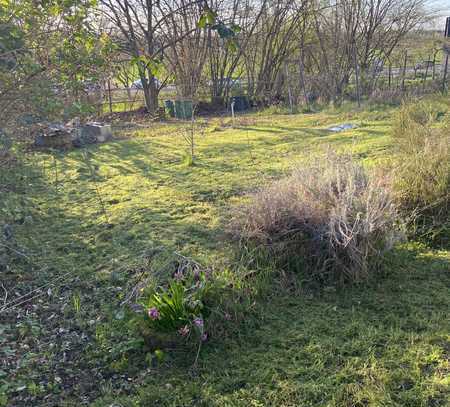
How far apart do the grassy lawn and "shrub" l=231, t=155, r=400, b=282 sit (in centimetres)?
16

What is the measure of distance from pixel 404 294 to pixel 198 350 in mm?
1358

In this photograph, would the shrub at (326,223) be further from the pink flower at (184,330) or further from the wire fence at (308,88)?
the wire fence at (308,88)

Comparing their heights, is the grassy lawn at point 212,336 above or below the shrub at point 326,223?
below

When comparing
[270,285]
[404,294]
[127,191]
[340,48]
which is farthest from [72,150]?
[340,48]

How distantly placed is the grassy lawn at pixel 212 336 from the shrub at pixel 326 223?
16cm

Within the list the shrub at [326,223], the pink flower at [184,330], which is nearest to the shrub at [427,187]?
the shrub at [326,223]

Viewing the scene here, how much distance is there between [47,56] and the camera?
9.60ft

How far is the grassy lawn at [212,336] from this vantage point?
205cm

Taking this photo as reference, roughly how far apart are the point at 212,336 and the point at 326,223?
111 cm

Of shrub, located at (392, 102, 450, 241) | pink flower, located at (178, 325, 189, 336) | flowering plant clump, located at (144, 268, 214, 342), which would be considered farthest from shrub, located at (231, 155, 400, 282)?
pink flower, located at (178, 325, 189, 336)

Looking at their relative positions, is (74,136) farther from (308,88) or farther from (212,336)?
(308,88)

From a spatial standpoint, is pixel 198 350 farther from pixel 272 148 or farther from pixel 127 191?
pixel 272 148

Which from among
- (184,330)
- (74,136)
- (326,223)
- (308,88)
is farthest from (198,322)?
(308,88)

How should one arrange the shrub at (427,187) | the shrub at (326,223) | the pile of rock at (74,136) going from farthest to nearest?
1. the pile of rock at (74,136)
2. the shrub at (427,187)
3. the shrub at (326,223)
